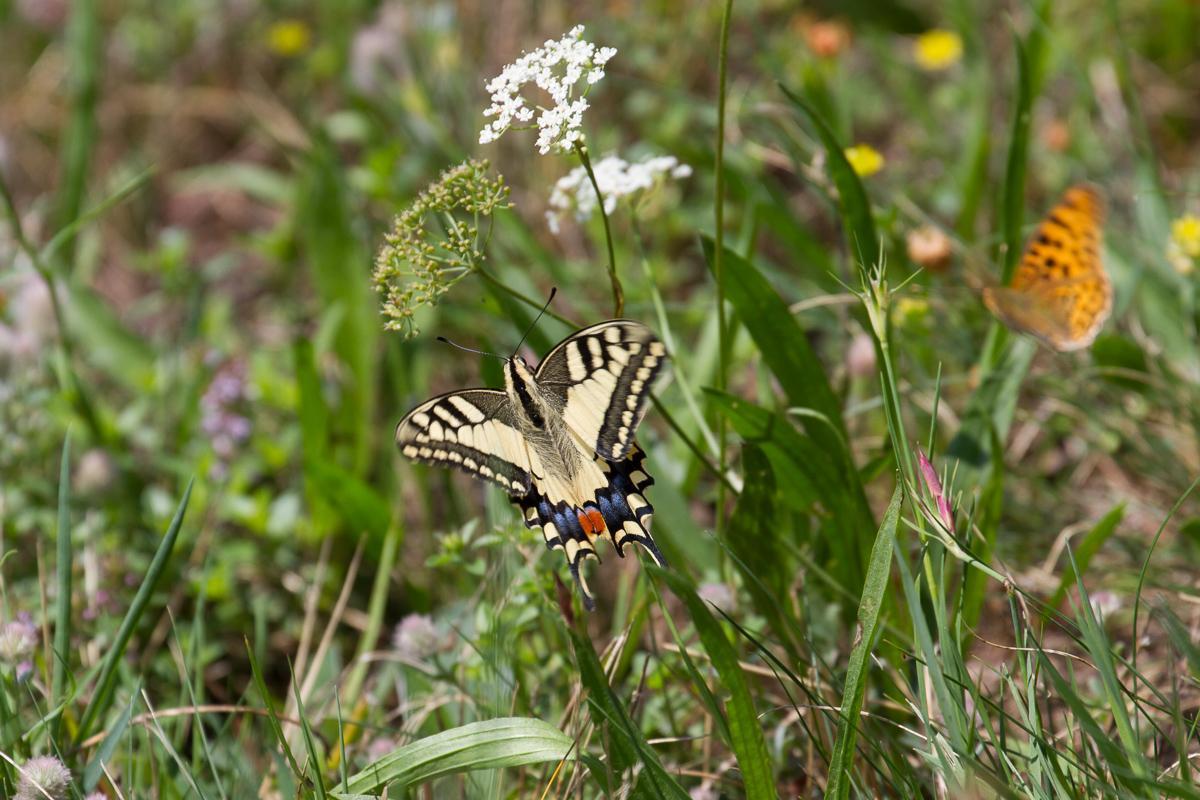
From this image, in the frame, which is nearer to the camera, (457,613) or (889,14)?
(457,613)

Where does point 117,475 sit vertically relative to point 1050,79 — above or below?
below

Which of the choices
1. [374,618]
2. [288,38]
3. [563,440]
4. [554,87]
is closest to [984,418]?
[563,440]

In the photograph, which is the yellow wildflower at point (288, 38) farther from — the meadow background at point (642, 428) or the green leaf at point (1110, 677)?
the green leaf at point (1110, 677)

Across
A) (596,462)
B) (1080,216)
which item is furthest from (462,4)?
(596,462)

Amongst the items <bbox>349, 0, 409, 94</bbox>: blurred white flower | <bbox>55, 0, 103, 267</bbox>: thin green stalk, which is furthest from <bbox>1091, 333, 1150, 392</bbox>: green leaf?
<bbox>55, 0, 103, 267</bbox>: thin green stalk

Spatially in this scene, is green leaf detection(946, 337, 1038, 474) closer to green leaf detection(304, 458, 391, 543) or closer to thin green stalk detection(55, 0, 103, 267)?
green leaf detection(304, 458, 391, 543)

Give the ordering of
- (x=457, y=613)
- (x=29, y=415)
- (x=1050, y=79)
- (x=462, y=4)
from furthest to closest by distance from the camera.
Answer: (x=462, y=4) → (x=1050, y=79) → (x=29, y=415) → (x=457, y=613)

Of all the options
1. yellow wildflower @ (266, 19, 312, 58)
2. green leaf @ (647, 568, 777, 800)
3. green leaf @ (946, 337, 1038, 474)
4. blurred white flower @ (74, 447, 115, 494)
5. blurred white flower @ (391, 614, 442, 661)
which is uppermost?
yellow wildflower @ (266, 19, 312, 58)

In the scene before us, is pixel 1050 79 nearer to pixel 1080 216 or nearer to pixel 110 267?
pixel 1080 216
